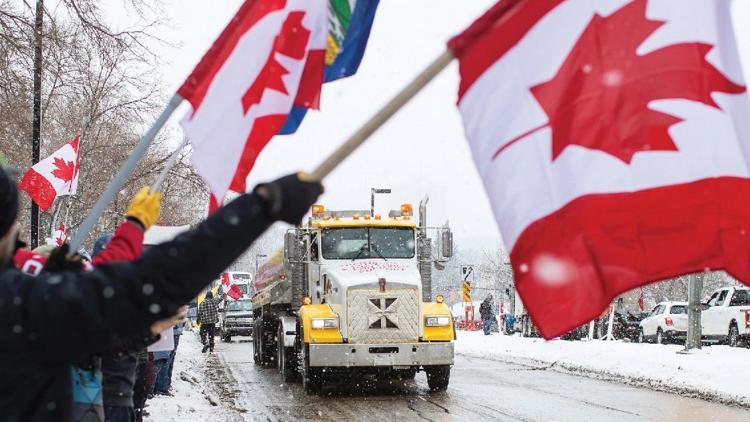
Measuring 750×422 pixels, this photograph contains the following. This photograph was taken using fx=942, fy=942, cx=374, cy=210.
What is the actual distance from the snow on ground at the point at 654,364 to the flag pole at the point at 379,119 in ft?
41.1

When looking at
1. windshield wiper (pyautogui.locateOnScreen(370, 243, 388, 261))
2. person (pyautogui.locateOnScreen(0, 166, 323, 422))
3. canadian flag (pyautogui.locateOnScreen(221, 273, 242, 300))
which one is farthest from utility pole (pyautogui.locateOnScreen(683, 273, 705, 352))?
canadian flag (pyautogui.locateOnScreen(221, 273, 242, 300))

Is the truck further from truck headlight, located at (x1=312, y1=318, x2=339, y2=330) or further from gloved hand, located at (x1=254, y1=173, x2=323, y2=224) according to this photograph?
gloved hand, located at (x1=254, y1=173, x2=323, y2=224)

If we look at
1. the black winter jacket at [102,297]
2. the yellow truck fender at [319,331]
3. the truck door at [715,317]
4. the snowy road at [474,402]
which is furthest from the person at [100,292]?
the truck door at [715,317]

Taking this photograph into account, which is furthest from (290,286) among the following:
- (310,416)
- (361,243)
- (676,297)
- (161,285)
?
(676,297)

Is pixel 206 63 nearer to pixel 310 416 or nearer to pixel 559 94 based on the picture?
pixel 559 94

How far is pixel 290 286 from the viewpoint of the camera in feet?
61.0

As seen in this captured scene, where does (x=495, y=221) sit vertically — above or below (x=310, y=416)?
above

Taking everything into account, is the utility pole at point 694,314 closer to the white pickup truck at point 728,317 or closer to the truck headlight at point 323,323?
the white pickup truck at point 728,317

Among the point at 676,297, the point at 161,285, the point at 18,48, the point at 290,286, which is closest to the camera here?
the point at 161,285

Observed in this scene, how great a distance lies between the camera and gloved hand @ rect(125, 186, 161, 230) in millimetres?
4184

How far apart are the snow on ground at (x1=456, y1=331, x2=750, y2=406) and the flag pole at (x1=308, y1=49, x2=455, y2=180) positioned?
41.1 ft

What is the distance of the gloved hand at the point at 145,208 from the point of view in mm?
4184

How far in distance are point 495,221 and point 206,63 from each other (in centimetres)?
172

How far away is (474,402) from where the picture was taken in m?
14.6
